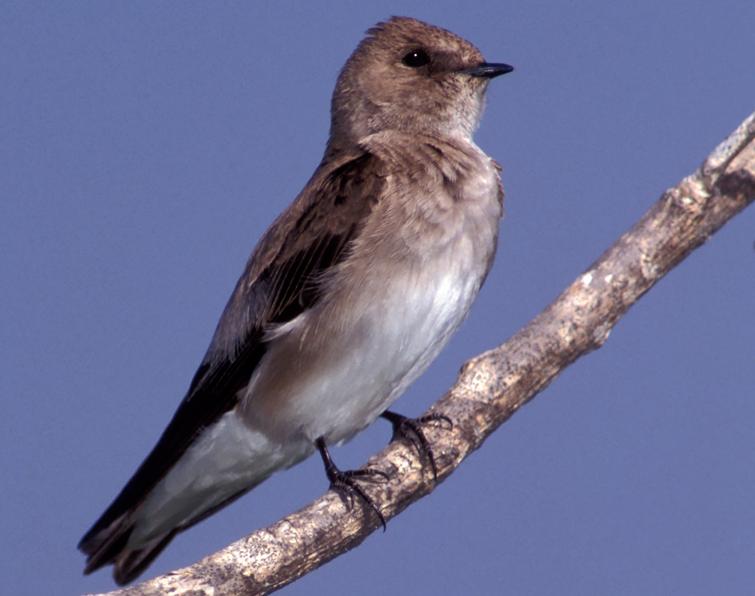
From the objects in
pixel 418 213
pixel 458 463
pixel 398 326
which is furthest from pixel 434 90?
pixel 458 463

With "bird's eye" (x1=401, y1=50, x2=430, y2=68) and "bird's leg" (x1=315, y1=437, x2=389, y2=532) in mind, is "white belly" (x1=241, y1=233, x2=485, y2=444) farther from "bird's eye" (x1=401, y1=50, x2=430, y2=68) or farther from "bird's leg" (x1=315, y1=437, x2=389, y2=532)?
"bird's eye" (x1=401, y1=50, x2=430, y2=68)

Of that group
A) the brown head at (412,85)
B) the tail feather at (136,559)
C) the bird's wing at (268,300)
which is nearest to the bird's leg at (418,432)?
the bird's wing at (268,300)

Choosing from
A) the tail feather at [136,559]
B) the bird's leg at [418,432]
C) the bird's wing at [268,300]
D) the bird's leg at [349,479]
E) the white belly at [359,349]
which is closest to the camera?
the bird's leg at [349,479]

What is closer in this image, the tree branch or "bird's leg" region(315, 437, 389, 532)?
"bird's leg" region(315, 437, 389, 532)

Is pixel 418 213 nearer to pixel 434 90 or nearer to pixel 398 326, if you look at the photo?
pixel 398 326

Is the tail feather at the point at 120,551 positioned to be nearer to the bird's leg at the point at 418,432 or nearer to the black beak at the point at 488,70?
the bird's leg at the point at 418,432

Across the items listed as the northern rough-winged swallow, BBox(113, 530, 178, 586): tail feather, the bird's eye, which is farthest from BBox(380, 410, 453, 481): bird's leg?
the bird's eye
